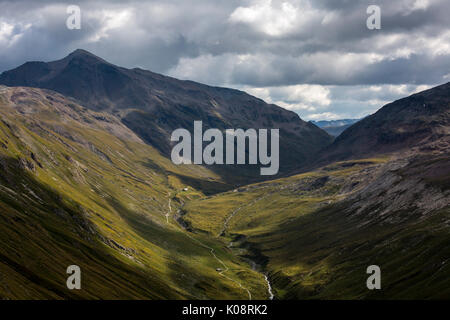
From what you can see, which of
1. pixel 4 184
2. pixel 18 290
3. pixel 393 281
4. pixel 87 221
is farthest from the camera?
pixel 87 221

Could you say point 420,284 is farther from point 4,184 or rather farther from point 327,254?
point 4,184

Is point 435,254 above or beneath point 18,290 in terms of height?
above

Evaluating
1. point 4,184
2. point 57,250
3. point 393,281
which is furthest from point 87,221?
point 393,281

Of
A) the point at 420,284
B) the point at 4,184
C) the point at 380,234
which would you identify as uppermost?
the point at 4,184

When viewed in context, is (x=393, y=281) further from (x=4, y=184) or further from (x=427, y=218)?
(x=4, y=184)
